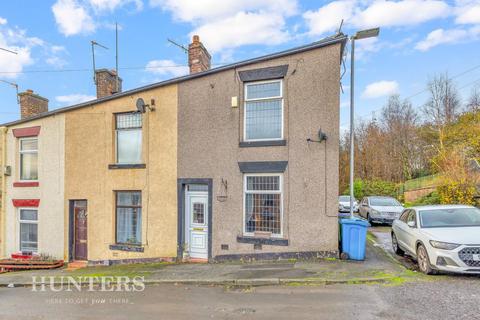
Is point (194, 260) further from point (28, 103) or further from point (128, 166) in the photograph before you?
point (28, 103)

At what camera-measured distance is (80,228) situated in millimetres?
13445

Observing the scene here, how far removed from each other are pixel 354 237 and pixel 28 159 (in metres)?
14.2

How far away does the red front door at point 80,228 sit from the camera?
43.7 ft

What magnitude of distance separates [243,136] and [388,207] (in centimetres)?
1068

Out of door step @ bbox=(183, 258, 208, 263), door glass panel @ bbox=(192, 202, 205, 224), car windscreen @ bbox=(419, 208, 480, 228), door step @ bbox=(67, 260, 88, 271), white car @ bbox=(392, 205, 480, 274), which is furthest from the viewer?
door step @ bbox=(67, 260, 88, 271)

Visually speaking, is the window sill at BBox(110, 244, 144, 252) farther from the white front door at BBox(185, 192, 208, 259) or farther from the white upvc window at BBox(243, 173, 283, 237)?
the white upvc window at BBox(243, 173, 283, 237)

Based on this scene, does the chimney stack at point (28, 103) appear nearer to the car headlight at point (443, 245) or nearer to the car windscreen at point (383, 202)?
the car headlight at point (443, 245)

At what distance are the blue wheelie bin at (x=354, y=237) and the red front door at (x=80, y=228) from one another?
398 inches

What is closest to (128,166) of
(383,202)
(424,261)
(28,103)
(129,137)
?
(129,137)

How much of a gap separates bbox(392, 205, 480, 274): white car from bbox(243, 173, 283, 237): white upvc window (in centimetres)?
361

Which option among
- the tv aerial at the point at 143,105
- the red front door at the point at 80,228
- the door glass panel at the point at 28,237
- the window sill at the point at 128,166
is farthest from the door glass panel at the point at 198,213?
the door glass panel at the point at 28,237

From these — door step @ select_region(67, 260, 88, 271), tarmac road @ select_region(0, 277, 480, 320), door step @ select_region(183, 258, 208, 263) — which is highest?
tarmac road @ select_region(0, 277, 480, 320)

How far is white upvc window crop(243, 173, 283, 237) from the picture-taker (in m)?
10.2

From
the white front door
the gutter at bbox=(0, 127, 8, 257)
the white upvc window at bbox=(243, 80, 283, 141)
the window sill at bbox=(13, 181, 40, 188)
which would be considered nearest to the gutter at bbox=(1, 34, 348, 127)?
the white upvc window at bbox=(243, 80, 283, 141)
